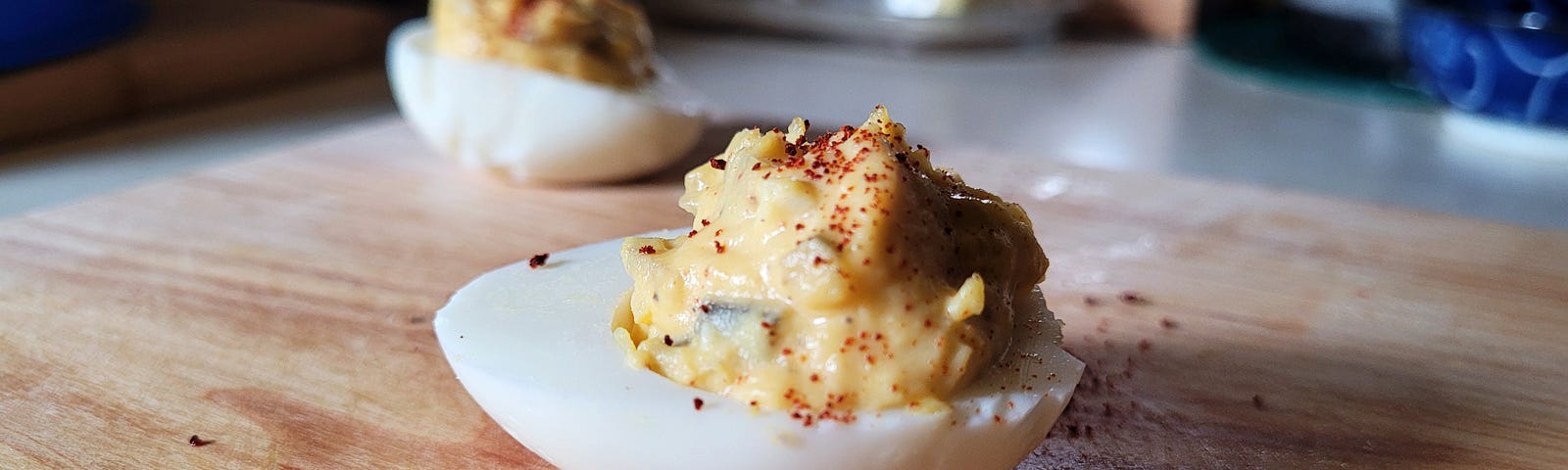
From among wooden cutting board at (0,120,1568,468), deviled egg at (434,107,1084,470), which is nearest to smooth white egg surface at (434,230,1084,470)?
deviled egg at (434,107,1084,470)

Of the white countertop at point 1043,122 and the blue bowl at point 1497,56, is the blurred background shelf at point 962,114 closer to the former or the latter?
the white countertop at point 1043,122

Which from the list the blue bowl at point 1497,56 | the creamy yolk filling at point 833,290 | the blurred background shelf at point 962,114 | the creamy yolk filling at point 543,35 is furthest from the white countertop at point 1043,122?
the creamy yolk filling at point 833,290

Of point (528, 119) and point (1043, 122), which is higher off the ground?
point (528, 119)

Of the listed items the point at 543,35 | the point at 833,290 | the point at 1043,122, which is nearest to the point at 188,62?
the point at 543,35

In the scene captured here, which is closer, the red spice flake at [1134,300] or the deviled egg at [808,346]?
the deviled egg at [808,346]

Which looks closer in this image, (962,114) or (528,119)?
(528,119)

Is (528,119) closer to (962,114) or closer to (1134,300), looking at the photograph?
(1134,300)

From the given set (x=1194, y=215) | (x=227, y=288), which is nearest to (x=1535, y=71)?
(x=1194, y=215)
